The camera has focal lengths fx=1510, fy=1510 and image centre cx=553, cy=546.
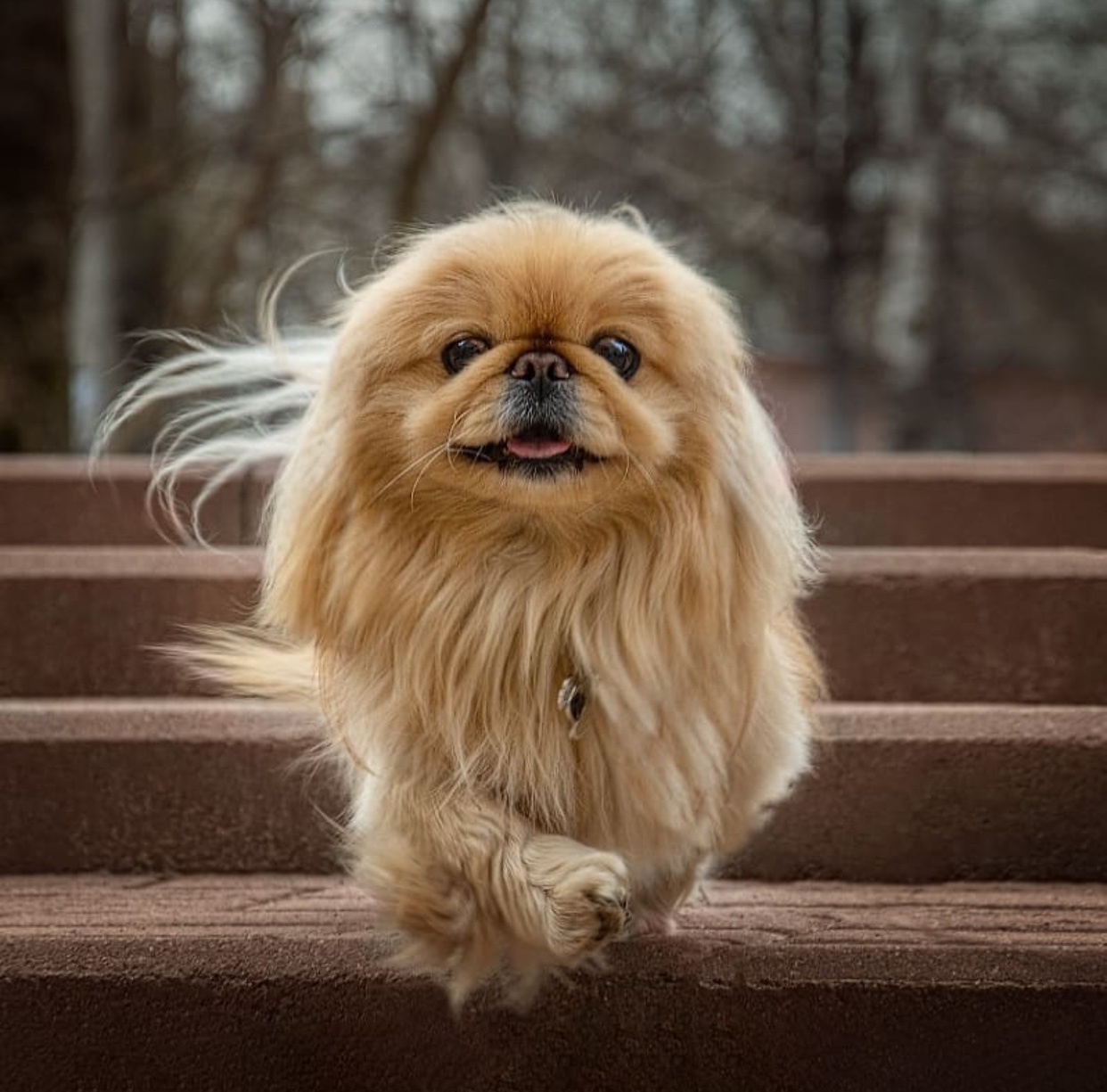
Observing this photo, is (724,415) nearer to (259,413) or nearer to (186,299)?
(259,413)

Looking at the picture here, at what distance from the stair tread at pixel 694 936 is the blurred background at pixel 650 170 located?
431 cm

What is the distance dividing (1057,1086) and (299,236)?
9.19 m

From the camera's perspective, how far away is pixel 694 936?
6.09 ft

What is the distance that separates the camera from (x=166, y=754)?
227 centimetres

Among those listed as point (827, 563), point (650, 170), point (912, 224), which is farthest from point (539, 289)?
point (650, 170)

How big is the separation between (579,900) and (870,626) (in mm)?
1219

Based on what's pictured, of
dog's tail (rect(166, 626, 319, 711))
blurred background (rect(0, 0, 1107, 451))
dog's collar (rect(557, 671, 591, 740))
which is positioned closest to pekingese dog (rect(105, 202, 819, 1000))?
dog's collar (rect(557, 671, 591, 740))

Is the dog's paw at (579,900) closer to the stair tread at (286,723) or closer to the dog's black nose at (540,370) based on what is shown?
the dog's black nose at (540,370)

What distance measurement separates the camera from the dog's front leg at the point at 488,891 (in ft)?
5.44

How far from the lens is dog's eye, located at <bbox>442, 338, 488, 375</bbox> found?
1.78 metres

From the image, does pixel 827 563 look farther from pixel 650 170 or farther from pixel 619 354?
pixel 650 170

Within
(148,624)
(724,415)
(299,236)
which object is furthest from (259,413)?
(299,236)

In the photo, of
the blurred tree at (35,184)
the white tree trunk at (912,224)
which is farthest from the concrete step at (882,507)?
the white tree trunk at (912,224)

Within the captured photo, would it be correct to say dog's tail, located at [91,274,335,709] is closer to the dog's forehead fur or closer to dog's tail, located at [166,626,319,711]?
dog's tail, located at [166,626,319,711]
